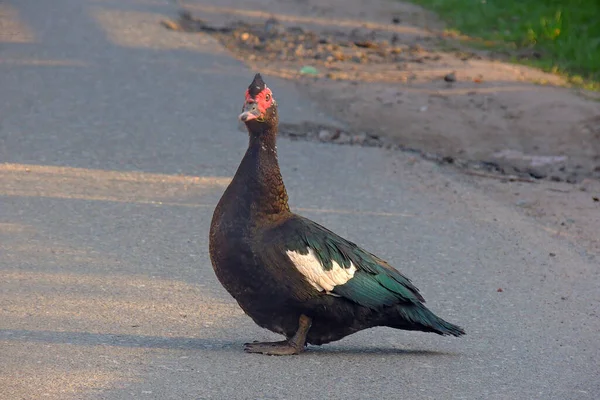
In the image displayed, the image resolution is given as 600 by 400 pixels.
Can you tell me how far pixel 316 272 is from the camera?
5.07 m

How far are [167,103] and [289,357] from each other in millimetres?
6449

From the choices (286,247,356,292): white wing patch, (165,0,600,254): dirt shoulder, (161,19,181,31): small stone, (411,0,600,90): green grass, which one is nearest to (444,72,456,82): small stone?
(165,0,600,254): dirt shoulder

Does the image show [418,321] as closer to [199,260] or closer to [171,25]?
[199,260]

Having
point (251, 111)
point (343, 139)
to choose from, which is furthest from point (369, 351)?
point (343, 139)

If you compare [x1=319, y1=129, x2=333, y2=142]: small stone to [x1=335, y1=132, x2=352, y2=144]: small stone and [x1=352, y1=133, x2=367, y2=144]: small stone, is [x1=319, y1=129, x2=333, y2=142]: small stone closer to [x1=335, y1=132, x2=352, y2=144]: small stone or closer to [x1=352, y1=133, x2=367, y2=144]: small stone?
[x1=335, y1=132, x2=352, y2=144]: small stone

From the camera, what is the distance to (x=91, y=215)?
7.58m

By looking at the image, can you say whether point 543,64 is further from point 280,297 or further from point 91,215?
point 280,297

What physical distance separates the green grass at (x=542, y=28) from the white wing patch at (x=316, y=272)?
27.5 feet

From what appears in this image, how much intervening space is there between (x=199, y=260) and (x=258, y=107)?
1843 mm

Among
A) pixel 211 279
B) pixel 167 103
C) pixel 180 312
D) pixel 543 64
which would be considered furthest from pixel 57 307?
pixel 543 64

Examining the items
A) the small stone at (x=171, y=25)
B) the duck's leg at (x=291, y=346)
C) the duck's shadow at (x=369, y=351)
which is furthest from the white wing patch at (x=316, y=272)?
the small stone at (x=171, y=25)

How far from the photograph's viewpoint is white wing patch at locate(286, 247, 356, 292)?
5.04 metres

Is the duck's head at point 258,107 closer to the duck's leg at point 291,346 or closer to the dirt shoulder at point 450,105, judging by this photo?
the duck's leg at point 291,346

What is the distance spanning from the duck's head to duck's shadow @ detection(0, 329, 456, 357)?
3.49 feet
